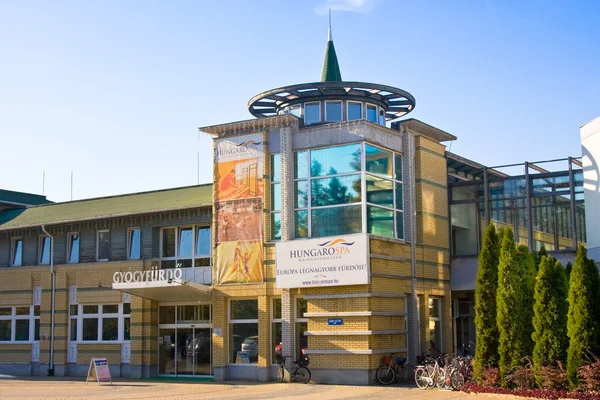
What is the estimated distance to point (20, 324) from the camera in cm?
3444

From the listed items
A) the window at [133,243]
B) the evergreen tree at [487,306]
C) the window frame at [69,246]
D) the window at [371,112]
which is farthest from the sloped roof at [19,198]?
the evergreen tree at [487,306]

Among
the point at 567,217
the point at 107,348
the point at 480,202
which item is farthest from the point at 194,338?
the point at 567,217

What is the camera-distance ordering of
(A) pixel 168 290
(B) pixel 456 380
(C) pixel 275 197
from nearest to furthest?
(B) pixel 456 380, (C) pixel 275 197, (A) pixel 168 290

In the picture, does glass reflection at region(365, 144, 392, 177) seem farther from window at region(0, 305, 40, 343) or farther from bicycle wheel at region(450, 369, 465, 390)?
window at region(0, 305, 40, 343)

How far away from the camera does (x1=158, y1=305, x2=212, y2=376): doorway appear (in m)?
29.8

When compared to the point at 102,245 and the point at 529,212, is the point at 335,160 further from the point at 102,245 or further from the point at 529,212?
the point at 102,245

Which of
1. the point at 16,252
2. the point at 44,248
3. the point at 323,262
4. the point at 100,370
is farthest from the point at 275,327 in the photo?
the point at 16,252

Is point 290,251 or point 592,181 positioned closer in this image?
point 290,251

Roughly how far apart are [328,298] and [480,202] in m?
7.84

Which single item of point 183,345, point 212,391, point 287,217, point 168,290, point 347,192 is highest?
point 347,192

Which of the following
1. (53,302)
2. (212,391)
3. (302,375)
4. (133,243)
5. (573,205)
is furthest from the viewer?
(53,302)

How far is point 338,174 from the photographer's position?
26156mm

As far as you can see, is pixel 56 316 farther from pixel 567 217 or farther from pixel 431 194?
pixel 567 217

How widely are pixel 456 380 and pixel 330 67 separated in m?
13.9
